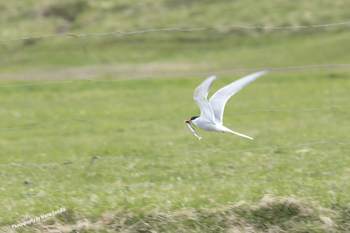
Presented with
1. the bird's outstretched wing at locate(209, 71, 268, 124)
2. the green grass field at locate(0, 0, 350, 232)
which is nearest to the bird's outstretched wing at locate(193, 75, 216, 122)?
the bird's outstretched wing at locate(209, 71, 268, 124)

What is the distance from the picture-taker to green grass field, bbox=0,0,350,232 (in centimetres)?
584

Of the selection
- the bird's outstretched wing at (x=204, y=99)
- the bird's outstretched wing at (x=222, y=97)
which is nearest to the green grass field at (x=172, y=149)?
the bird's outstretched wing at (x=222, y=97)

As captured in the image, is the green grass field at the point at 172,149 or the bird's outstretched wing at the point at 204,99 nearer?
the bird's outstretched wing at the point at 204,99

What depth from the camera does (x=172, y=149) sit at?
9.70 m

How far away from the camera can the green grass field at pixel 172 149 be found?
19.1 feet

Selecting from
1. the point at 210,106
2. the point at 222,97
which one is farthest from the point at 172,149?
the point at 210,106

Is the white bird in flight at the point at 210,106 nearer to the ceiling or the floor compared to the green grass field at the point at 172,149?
nearer to the ceiling

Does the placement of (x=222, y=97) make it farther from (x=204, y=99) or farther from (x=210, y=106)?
(x=204, y=99)

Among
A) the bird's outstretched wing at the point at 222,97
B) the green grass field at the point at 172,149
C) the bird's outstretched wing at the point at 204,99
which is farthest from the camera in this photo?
the green grass field at the point at 172,149

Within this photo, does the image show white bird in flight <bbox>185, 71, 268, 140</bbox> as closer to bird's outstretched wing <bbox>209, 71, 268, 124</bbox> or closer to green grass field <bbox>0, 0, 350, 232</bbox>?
bird's outstretched wing <bbox>209, 71, 268, 124</bbox>

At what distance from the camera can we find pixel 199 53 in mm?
32125

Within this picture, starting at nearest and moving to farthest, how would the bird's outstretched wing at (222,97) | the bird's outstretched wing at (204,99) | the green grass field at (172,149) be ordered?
the bird's outstretched wing at (204,99), the bird's outstretched wing at (222,97), the green grass field at (172,149)

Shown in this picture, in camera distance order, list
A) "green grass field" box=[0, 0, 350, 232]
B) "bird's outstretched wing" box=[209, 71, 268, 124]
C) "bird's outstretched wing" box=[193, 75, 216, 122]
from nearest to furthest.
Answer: "bird's outstretched wing" box=[193, 75, 216, 122] → "bird's outstretched wing" box=[209, 71, 268, 124] → "green grass field" box=[0, 0, 350, 232]

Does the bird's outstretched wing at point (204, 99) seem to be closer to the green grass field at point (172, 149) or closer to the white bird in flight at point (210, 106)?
the white bird in flight at point (210, 106)
